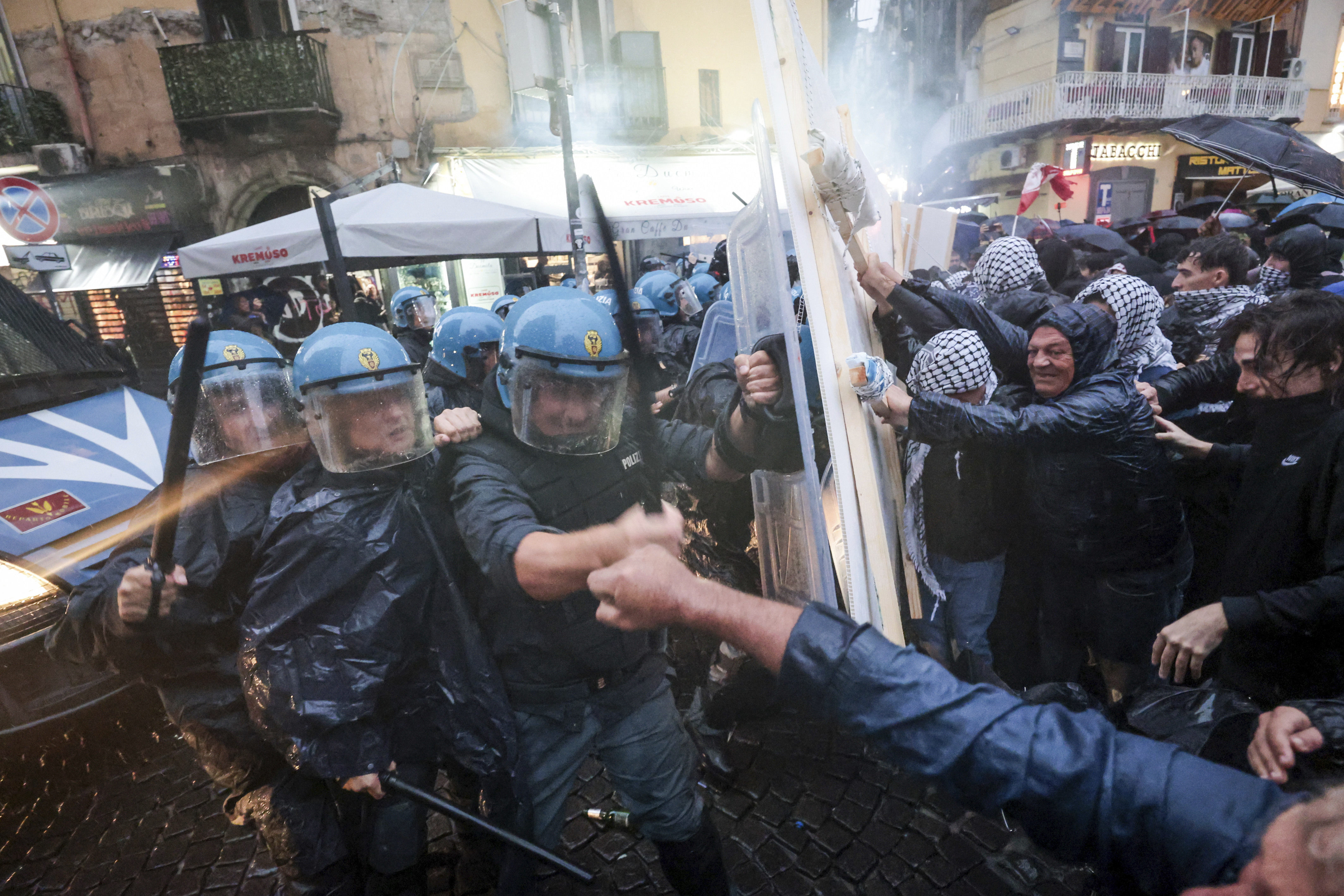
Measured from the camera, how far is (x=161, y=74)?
1317 centimetres

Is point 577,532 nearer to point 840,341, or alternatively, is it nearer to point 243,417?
point 840,341

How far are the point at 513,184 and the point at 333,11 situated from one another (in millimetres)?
4989

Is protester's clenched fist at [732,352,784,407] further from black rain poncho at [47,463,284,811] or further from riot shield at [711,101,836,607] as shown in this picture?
black rain poncho at [47,463,284,811]

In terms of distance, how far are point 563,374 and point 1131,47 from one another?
95.0ft

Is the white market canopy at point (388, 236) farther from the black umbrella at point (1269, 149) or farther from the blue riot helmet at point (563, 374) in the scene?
the black umbrella at point (1269, 149)

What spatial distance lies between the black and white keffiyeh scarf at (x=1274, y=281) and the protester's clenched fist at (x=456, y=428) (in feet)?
17.4

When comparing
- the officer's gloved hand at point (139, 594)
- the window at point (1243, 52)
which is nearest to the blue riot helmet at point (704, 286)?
the officer's gloved hand at point (139, 594)

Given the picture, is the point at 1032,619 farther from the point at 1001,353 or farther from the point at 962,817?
the point at 1001,353

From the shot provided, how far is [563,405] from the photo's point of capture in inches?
77.4

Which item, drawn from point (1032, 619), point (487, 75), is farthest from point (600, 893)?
point (487, 75)

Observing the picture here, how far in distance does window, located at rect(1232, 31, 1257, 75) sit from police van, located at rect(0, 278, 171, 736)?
3202cm

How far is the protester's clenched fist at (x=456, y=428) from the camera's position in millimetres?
2020

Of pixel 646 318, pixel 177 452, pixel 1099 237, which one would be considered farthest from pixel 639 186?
pixel 177 452

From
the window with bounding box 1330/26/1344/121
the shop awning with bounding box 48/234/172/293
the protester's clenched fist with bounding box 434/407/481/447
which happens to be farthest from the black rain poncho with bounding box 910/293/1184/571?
the window with bounding box 1330/26/1344/121
